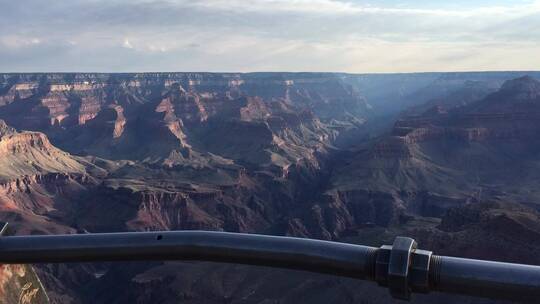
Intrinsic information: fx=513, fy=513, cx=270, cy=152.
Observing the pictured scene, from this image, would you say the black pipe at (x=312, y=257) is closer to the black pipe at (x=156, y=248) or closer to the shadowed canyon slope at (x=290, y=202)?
the black pipe at (x=156, y=248)

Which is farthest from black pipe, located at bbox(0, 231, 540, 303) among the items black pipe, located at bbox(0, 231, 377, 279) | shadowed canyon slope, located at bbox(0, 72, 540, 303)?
shadowed canyon slope, located at bbox(0, 72, 540, 303)

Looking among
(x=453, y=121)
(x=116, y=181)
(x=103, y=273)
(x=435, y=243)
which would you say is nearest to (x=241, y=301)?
(x=435, y=243)

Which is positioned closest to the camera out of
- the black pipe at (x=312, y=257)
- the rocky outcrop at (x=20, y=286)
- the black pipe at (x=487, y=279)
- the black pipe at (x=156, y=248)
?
the black pipe at (x=487, y=279)

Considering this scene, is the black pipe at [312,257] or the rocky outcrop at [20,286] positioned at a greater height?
the black pipe at [312,257]

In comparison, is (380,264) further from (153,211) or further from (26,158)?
(26,158)

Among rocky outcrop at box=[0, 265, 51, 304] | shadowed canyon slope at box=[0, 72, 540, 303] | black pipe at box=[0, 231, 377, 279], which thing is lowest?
shadowed canyon slope at box=[0, 72, 540, 303]

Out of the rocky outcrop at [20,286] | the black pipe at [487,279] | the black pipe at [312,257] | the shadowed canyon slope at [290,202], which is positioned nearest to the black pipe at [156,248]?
the black pipe at [312,257]

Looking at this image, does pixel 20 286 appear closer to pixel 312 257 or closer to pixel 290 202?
pixel 312 257

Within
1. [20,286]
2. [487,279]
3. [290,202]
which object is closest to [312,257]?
[487,279]

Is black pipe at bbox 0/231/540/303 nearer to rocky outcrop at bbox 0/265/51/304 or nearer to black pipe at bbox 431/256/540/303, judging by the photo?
black pipe at bbox 431/256/540/303
